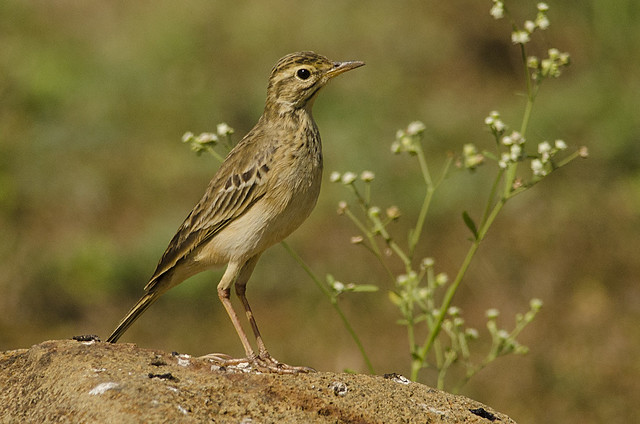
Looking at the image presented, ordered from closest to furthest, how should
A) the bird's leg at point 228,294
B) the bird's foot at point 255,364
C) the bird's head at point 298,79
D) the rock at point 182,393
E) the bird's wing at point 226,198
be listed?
the rock at point 182,393
the bird's foot at point 255,364
the bird's leg at point 228,294
the bird's wing at point 226,198
the bird's head at point 298,79

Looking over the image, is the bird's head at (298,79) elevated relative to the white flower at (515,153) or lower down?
elevated

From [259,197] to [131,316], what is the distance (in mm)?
1136

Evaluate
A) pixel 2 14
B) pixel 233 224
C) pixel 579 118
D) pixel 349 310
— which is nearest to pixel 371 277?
pixel 349 310

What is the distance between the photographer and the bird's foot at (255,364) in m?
5.04

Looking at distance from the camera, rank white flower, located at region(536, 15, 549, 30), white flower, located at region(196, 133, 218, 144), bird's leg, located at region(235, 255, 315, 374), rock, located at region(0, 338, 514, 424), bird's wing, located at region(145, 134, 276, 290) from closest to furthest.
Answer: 1. rock, located at region(0, 338, 514, 424)
2. bird's leg, located at region(235, 255, 315, 374)
3. white flower, located at region(536, 15, 549, 30)
4. white flower, located at region(196, 133, 218, 144)
5. bird's wing, located at region(145, 134, 276, 290)

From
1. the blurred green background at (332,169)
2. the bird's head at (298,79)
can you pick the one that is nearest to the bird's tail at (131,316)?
the bird's head at (298,79)

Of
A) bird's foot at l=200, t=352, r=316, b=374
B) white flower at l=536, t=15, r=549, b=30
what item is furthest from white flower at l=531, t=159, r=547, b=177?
bird's foot at l=200, t=352, r=316, b=374

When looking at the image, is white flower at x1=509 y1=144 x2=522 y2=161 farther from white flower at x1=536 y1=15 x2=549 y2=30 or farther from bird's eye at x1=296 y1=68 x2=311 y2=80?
bird's eye at x1=296 y1=68 x2=311 y2=80

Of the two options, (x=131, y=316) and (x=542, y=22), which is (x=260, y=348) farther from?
(x=542, y=22)

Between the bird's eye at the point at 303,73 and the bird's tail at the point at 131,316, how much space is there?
176 centimetres

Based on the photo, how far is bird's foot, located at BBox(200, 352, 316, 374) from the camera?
5035 millimetres

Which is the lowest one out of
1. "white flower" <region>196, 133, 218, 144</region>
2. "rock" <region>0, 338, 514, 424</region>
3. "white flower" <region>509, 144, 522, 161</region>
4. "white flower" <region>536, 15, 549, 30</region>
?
"rock" <region>0, 338, 514, 424</region>

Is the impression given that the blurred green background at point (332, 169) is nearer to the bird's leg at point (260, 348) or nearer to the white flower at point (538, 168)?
the bird's leg at point (260, 348)

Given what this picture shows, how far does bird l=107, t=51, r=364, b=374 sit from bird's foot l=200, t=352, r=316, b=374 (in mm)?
48
